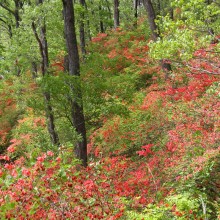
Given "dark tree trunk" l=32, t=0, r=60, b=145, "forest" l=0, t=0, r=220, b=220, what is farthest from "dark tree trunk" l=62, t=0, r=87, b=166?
"dark tree trunk" l=32, t=0, r=60, b=145

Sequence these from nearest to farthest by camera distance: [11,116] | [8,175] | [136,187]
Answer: [8,175] < [136,187] < [11,116]

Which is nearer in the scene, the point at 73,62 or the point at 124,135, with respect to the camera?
the point at 73,62

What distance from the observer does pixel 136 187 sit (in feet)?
28.9

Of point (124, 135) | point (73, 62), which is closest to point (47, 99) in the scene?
point (73, 62)

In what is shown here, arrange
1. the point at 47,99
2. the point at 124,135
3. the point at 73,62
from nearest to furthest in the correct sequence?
the point at 73,62
the point at 47,99
the point at 124,135

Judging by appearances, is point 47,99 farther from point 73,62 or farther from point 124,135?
point 124,135

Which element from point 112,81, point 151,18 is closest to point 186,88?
point 112,81

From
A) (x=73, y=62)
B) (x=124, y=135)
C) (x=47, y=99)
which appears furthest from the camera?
(x=124, y=135)

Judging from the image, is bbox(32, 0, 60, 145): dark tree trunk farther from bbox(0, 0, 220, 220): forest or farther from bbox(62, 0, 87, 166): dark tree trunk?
bbox(62, 0, 87, 166): dark tree trunk

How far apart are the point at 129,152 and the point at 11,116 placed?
1355 cm

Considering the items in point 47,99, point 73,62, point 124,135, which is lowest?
point 124,135

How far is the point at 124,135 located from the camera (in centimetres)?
1188

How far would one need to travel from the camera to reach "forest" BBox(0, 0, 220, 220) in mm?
5062

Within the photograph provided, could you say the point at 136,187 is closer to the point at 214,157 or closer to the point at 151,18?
the point at 214,157
